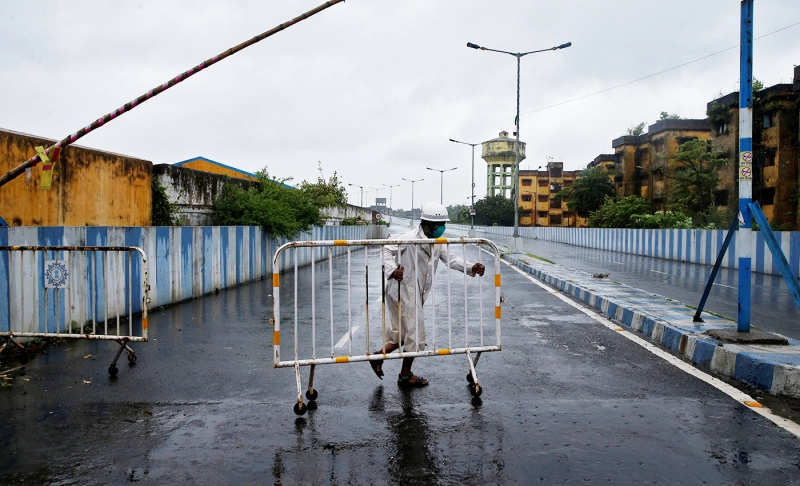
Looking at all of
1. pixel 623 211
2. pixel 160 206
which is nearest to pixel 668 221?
pixel 623 211

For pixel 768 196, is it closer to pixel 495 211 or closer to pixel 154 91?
pixel 154 91

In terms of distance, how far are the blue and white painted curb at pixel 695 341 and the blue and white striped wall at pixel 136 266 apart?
6021 millimetres

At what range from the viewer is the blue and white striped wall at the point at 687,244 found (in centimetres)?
1861

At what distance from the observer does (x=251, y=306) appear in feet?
36.6

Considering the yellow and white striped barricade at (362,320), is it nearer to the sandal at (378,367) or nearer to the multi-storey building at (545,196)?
the sandal at (378,367)

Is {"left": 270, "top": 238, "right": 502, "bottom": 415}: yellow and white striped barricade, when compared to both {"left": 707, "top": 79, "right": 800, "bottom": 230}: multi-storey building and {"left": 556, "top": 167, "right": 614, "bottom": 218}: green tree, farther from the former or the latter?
{"left": 556, "top": 167, "right": 614, "bottom": 218}: green tree

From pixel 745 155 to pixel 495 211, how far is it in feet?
322

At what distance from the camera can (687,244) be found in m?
26.3

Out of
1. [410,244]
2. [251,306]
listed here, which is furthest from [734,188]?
[410,244]

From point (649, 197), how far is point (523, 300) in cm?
5909

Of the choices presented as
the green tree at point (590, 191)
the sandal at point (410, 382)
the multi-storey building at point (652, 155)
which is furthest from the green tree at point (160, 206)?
the green tree at point (590, 191)

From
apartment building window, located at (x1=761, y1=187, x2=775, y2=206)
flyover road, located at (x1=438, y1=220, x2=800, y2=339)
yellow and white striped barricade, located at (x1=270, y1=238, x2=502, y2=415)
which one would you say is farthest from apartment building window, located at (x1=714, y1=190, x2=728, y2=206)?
yellow and white striped barricade, located at (x1=270, y1=238, x2=502, y2=415)

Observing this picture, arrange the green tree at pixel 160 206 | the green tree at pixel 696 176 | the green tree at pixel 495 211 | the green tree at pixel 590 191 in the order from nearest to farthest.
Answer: the green tree at pixel 160 206, the green tree at pixel 696 176, the green tree at pixel 590 191, the green tree at pixel 495 211

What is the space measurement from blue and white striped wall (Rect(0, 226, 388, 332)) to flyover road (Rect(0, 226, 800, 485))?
2.37 feet
